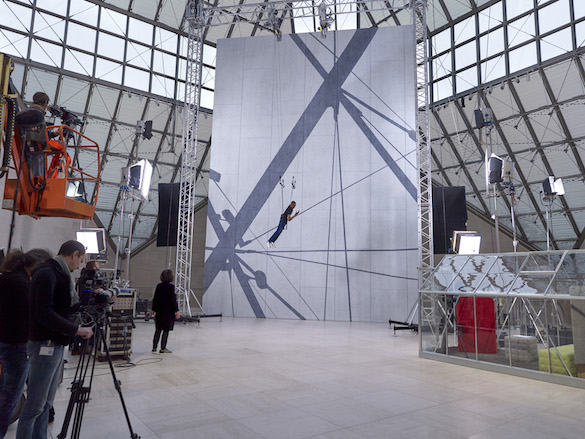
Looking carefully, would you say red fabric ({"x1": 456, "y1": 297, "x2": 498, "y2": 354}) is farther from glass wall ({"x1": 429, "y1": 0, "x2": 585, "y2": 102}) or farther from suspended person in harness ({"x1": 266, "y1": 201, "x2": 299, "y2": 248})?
glass wall ({"x1": 429, "y1": 0, "x2": 585, "y2": 102})

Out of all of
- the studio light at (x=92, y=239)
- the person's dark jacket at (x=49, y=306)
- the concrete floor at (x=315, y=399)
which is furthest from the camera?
the studio light at (x=92, y=239)

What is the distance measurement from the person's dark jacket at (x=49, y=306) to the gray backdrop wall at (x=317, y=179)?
1184cm

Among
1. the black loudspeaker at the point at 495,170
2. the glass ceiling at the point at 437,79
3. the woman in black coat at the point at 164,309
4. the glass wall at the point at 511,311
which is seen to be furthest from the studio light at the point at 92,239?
the black loudspeaker at the point at 495,170

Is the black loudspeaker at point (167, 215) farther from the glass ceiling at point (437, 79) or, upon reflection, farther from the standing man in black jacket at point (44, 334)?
the standing man in black jacket at point (44, 334)

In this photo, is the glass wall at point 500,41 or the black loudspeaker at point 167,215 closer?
the glass wall at point 500,41

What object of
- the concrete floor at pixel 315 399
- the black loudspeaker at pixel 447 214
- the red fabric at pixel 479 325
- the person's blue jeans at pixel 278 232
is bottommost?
the concrete floor at pixel 315 399

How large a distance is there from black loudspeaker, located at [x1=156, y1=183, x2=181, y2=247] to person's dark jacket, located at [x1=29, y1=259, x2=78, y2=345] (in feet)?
45.3

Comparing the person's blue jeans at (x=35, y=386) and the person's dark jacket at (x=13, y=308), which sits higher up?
the person's dark jacket at (x=13, y=308)

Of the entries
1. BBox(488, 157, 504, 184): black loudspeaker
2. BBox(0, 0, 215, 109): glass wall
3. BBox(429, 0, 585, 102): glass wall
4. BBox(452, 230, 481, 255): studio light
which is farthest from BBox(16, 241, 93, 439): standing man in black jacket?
BBox(429, 0, 585, 102): glass wall

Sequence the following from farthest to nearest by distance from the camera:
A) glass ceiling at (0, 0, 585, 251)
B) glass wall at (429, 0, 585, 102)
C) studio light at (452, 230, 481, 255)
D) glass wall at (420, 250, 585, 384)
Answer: glass ceiling at (0, 0, 585, 251), glass wall at (429, 0, 585, 102), studio light at (452, 230, 481, 255), glass wall at (420, 250, 585, 384)

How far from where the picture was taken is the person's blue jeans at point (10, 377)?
257 cm

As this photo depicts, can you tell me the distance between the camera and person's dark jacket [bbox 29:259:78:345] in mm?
2516

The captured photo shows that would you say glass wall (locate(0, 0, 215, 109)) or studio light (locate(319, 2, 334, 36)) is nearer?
studio light (locate(319, 2, 334, 36))

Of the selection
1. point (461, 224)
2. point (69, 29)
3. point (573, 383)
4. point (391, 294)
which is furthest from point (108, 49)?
point (573, 383)
